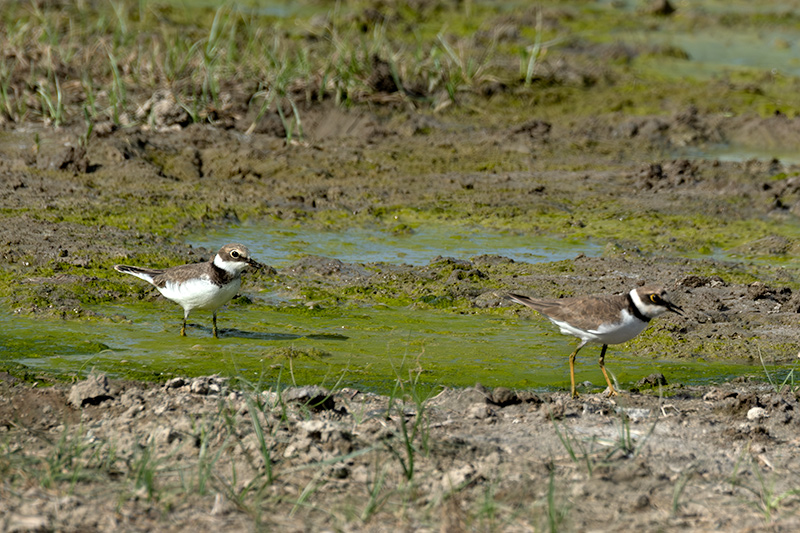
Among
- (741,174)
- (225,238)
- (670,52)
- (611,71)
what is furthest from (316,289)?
(670,52)

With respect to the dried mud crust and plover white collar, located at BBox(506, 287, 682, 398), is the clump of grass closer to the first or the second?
plover white collar, located at BBox(506, 287, 682, 398)

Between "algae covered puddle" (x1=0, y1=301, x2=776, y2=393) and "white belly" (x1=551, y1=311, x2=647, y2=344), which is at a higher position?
"white belly" (x1=551, y1=311, x2=647, y2=344)

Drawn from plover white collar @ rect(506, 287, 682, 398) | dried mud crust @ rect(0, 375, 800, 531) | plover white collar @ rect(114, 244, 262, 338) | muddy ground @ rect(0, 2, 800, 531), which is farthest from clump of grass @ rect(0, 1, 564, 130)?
dried mud crust @ rect(0, 375, 800, 531)

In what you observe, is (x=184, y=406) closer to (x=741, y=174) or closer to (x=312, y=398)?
(x=312, y=398)

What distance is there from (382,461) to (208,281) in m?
2.46

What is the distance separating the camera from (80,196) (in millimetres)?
10125

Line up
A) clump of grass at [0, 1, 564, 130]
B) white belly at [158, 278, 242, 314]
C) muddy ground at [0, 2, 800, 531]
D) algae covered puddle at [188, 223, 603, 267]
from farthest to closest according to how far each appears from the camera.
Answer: clump of grass at [0, 1, 564, 130], algae covered puddle at [188, 223, 603, 267], white belly at [158, 278, 242, 314], muddy ground at [0, 2, 800, 531]

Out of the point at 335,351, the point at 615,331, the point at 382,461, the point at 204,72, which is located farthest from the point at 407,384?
the point at 204,72

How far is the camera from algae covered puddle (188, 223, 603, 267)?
9180 millimetres

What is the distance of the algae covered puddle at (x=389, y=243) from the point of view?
30.1ft

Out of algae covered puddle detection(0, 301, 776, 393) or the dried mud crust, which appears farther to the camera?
algae covered puddle detection(0, 301, 776, 393)

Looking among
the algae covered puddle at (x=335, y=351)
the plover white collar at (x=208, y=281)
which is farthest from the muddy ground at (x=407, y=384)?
the plover white collar at (x=208, y=281)

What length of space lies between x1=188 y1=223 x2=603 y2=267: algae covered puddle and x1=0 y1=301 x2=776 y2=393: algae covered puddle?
4.91 feet

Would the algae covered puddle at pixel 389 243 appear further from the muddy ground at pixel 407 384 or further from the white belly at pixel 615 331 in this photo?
the white belly at pixel 615 331
